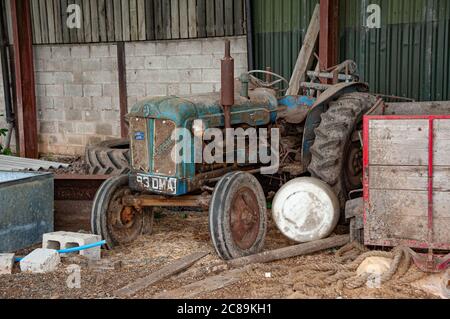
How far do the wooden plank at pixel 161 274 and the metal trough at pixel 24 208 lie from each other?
1.47 m

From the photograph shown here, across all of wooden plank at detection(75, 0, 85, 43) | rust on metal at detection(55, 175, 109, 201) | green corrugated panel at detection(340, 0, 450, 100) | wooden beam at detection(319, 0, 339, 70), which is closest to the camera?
rust on metal at detection(55, 175, 109, 201)

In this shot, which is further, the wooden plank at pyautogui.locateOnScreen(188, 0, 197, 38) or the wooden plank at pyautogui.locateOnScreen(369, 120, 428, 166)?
the wooden plank at pyautogui.locateOnScreen(188, 0, 197, 38)

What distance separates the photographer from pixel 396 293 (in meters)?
3.91

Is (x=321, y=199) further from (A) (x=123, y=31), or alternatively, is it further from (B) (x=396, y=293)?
(A) (x=123, y=31)

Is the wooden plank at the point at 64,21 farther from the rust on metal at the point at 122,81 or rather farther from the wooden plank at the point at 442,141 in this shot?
the wooden plank at the point at 442,141

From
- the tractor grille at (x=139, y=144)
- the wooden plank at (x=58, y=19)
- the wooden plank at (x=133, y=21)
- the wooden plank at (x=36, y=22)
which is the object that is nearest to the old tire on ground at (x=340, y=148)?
the tractor grille at (x=139, y=144)

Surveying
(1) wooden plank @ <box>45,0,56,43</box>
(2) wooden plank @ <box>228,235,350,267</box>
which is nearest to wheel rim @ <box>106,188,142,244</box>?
(2) wooden plank @ <box>228,235,350,267</box>

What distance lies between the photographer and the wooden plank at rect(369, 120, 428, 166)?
432cm

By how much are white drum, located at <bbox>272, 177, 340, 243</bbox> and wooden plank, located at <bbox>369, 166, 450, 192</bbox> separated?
45 cm

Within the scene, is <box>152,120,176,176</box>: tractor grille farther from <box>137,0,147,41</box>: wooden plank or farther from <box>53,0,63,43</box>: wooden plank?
<box>53,0,63,43</box>: wooden plank

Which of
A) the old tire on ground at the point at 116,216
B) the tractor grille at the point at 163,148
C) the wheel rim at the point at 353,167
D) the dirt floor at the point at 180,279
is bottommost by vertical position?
the dirt floor at the point at 180,279

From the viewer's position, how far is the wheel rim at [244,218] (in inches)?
185

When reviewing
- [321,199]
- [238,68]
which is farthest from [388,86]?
[321,199]

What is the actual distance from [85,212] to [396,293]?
317 cm
